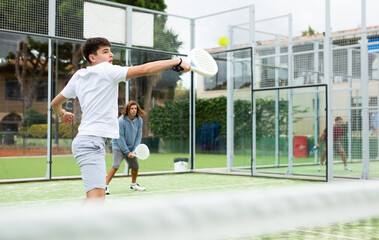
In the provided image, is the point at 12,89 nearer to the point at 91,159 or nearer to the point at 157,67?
the point at 91,159

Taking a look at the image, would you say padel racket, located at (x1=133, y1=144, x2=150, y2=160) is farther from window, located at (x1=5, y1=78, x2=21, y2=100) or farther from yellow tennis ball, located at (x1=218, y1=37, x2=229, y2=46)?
yellow tennis ball, located at (x1=218, y1=37, x2=229, y2=46)

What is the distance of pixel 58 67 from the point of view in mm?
11516

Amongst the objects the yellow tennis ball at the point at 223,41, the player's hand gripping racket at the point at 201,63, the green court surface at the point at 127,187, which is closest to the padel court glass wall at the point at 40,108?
the green court surface at the point at 127,187

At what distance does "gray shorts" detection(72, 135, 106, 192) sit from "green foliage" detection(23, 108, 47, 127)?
789cm

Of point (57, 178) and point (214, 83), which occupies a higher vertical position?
point (214, 83)

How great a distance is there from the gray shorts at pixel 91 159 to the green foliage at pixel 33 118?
789 cm

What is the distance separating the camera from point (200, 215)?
53.4 inches

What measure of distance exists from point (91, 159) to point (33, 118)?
8101mm

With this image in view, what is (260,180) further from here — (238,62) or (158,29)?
(158,29)

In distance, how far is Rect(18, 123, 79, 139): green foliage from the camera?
1114 cm

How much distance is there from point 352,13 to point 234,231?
11899 millimetres

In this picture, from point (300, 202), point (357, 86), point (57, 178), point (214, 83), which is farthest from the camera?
point (214, 83)

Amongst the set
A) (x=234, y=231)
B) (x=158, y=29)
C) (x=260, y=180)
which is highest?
(x=158, y=29)

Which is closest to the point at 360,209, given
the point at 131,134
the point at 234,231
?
the point at 234,231
